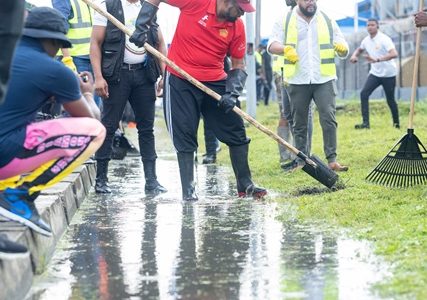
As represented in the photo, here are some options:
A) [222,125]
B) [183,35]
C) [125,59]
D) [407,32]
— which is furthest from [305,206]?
[407,32]

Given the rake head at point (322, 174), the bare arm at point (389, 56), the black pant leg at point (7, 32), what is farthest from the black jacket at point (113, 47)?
the bare arm at point (389, 56)

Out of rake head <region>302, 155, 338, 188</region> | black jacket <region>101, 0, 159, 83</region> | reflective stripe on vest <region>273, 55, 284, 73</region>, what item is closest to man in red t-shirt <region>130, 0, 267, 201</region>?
rake head <region>302, 155, 338, 188</region>

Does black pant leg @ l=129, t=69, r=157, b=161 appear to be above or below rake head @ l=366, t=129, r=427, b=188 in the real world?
above

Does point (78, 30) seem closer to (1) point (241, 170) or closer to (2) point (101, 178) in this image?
(2) point (101, 178)

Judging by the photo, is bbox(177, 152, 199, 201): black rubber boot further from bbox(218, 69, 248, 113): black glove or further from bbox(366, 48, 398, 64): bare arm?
bbox(366, 48, 398, 64): bare arm

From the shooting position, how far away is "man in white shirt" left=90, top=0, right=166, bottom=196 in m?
8.54

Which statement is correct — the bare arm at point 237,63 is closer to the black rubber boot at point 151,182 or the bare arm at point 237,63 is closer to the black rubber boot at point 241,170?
the black rubber boot at point 241,170

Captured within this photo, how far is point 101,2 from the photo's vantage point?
864cm

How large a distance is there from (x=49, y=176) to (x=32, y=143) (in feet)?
0.78

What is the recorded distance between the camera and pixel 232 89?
314 inches

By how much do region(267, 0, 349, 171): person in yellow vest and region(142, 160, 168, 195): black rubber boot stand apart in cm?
169

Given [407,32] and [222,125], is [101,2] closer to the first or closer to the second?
[222,125]

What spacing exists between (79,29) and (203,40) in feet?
8.22

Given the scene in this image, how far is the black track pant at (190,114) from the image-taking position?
805 centimetres
